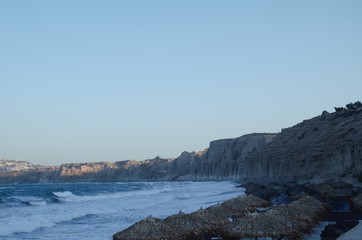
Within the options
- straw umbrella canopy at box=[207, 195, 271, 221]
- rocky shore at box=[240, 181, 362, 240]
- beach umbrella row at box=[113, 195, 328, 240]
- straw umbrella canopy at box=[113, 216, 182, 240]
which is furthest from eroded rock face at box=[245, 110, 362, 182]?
straw umbrella canopy at box=[113, 216, 182, 240]

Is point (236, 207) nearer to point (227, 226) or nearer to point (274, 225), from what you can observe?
point (227, 226)

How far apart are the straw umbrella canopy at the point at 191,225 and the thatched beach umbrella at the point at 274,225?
1180 millimetres

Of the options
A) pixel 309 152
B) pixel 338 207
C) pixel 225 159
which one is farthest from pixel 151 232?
pixel 225 159

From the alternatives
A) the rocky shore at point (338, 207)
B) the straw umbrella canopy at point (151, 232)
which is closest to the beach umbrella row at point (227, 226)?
the straw umbrella canopy at point (151, 232)

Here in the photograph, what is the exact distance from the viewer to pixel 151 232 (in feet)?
57.6

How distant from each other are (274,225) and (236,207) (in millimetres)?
6719

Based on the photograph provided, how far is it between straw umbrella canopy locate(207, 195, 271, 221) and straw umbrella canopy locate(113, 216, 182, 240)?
442 cm

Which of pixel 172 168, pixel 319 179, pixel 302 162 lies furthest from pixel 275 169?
pixel 172 168

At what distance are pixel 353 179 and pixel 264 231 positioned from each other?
2539 centimetres

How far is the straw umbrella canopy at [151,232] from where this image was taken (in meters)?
17.4

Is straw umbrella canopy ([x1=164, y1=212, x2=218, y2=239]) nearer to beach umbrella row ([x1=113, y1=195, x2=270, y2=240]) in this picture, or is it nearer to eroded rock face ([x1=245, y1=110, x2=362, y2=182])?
beach umbrella row ([x1=113, y1=195, x2=270, y2=240])

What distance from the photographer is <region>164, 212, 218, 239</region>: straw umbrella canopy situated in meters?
18.6

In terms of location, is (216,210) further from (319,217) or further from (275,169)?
(275,169)

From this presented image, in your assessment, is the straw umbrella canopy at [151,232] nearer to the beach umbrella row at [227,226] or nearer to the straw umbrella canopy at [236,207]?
the beach umbrella row at [227,226]
